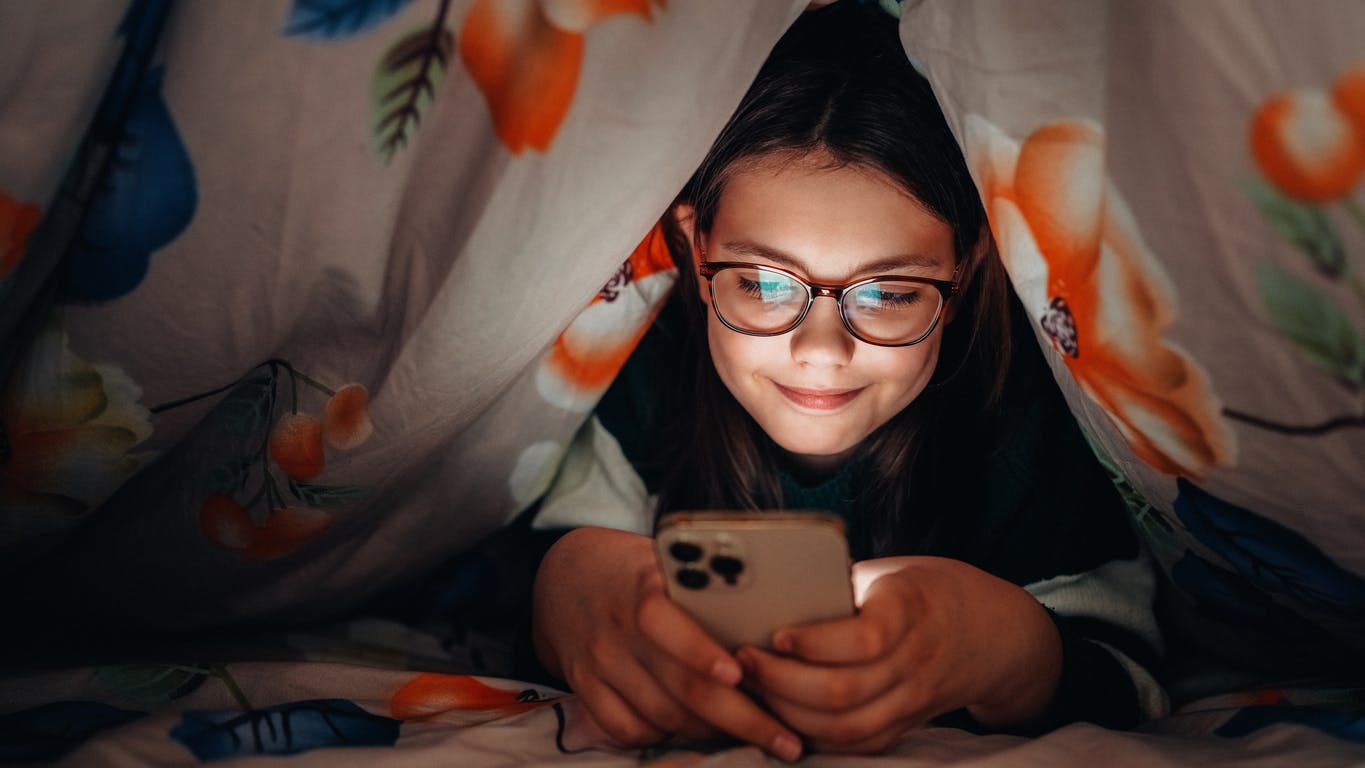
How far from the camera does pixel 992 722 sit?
0.80 m

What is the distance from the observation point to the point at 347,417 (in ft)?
2.58

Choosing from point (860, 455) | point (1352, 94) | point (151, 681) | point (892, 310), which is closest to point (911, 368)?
point (892, 310)

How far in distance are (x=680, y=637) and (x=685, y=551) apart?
76 mm

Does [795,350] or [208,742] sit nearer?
[208,742]

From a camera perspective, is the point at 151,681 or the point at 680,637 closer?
the point at 680,637

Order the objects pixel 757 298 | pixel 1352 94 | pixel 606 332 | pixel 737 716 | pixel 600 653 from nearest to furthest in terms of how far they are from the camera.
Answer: pixel 1352 94 → pixel 737 716 → pixel 600 653 → pixel 757 298 → pixel 606 332

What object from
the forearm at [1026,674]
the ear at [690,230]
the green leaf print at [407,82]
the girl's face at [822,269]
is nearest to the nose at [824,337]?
the girl's face at [822,269]

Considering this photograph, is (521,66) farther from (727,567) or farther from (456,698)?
(456,698)

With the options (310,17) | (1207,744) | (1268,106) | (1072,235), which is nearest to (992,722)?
(1207,744)

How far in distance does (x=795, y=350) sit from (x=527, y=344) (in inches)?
8.6

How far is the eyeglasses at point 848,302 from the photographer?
0.80m

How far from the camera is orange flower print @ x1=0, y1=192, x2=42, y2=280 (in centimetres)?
62

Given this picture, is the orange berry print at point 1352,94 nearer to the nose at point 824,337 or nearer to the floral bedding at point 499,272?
the floral bedding at point 499,272

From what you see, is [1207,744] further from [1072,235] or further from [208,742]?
[208,742]
